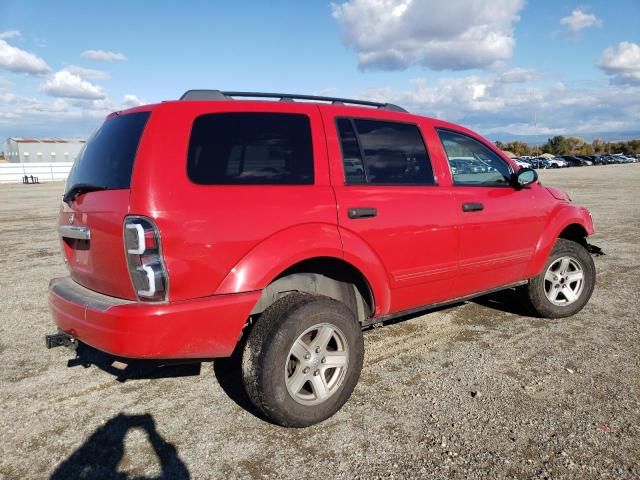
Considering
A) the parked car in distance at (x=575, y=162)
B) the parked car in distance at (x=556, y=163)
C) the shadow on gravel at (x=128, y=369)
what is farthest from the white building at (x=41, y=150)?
the shadow on gravel at (x=128, y=369)

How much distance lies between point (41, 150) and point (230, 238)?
74.8m

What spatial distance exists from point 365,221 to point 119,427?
1.97m

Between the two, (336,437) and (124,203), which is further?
(336,437)

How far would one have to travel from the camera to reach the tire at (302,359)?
9.33 feet

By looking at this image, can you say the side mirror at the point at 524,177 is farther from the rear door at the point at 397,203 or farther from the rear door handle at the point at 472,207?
the rear door at the point at 397,203

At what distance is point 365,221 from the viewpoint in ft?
10.7

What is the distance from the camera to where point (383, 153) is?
3574 mm

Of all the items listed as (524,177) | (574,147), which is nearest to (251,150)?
(524,177)

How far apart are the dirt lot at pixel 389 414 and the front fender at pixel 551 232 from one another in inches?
22.9

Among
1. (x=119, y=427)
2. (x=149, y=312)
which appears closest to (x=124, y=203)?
(x=149, y=312)

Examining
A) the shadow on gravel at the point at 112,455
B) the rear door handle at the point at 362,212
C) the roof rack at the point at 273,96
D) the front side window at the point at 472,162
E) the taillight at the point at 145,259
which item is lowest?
the shadow on gravel at the point at 112,455

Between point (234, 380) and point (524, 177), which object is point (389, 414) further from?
point (524, 177)

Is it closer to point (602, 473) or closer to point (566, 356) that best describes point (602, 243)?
point (566, 356)

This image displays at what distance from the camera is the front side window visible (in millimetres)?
4016
